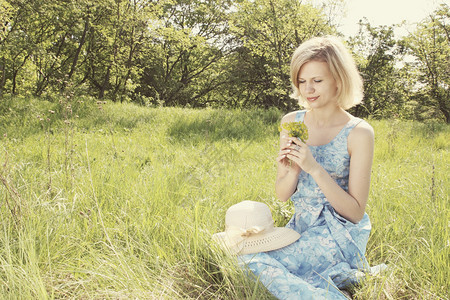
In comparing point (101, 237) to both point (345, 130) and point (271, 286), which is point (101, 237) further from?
point (345, 130)

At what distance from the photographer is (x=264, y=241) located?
6.18 feet

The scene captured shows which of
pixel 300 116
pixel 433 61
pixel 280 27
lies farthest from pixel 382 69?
pixel 300 116

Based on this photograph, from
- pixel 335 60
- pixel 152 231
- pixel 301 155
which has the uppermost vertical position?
pixel 335 60

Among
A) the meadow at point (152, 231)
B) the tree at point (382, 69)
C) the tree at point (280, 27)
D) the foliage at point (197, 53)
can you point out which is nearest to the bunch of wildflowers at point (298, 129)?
the meadow at point (152, 231)

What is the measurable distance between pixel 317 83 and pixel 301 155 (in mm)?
490

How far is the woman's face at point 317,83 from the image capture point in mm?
2004

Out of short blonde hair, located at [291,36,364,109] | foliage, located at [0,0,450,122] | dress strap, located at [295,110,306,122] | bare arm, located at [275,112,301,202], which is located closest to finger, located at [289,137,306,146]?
bare arm, located at [275,112,301,202]

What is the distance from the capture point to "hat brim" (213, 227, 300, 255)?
72.9 inches

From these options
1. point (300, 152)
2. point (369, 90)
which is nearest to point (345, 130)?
point (300, 152)

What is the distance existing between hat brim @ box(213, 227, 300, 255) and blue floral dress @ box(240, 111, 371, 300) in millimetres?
36

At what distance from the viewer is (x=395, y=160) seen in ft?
17.6

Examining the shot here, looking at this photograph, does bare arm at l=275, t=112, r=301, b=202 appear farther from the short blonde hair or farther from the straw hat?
the short blonde hair

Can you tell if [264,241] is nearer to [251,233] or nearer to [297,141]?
[251,233]

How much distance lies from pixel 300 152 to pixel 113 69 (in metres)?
13.2
